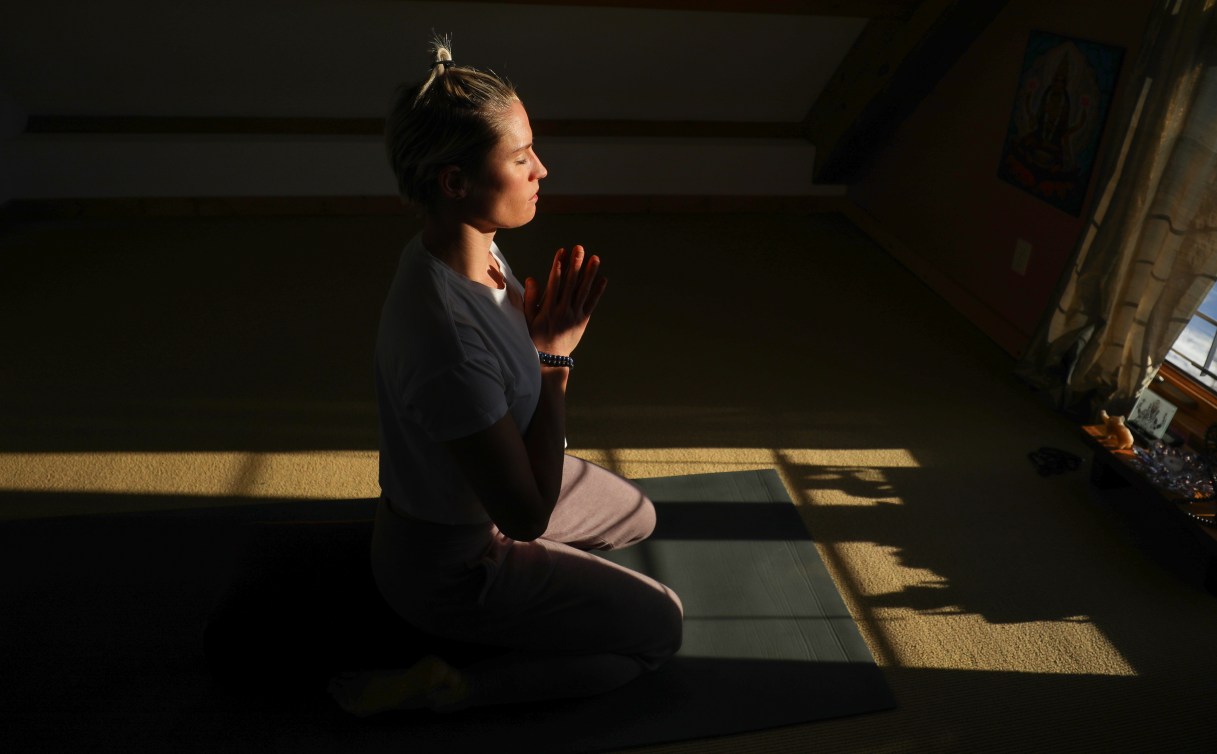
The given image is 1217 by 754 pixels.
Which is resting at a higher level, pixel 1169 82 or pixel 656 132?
pixel 1169 82

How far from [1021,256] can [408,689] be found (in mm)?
2725

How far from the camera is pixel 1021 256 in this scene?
3.32 metres

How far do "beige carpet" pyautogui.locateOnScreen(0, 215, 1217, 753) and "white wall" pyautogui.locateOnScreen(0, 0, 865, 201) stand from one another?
0.28 meters

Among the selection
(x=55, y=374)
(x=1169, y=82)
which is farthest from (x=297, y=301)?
(x=1169, y=82)

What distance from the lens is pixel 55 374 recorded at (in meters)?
2.92

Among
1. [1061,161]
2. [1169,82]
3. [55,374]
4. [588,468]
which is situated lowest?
[55,374]

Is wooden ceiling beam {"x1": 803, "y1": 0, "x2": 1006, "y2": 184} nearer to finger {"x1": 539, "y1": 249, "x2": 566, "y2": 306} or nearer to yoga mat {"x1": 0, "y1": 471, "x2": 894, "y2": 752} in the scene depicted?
yoga mat {"x1": 0, "y1": 471, "x2": 894, "y2": 752}

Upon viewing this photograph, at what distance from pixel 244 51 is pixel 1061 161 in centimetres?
320

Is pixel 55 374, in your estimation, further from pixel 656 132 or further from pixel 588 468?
pixel 656 132

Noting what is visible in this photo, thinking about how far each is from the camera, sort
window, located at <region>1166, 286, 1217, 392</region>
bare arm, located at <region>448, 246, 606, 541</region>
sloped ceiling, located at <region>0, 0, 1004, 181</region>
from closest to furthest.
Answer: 1. bare arm, located at <region>448, 246, 606, 541</region>
2. window, located at <region>1166, 286, 1217, 392</region>
3. sloped ceiling, located at <region>0, 0, 1004, 181</region>

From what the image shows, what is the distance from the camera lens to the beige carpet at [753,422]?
6.15 feet

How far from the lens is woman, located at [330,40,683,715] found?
4.30ft

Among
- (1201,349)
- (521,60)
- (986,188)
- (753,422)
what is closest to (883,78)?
(986,188)

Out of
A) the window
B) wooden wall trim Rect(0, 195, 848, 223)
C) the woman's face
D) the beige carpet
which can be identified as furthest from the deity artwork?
the woman's face
